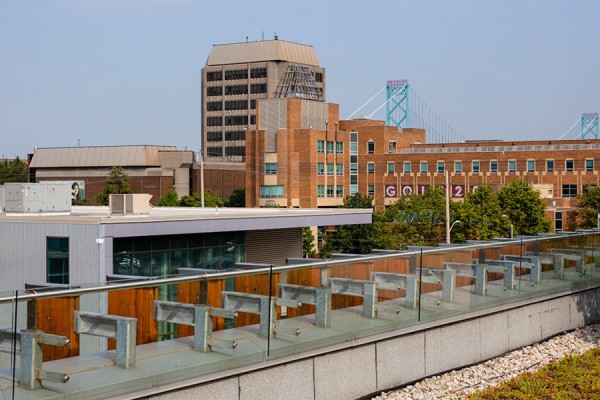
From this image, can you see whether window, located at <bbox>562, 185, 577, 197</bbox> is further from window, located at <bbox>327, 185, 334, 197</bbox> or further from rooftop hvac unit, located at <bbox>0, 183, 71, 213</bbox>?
rooftop hvac unit, located at <bbox>0, 183, 71, 213</bbox>

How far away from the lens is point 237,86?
190m

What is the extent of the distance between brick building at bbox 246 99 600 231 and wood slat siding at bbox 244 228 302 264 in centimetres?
6941

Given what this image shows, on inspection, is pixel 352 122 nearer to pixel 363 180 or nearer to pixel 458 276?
pixel 363 180

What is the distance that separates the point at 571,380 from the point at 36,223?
15391 millimetres

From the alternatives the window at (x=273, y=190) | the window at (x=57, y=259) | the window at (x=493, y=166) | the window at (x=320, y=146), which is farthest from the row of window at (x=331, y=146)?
the window at (x=57, y=259)

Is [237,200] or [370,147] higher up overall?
[370,147]

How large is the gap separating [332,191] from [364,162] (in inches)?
209

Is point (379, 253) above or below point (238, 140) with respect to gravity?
below

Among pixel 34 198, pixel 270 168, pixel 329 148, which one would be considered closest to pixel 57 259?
pixel 34 198

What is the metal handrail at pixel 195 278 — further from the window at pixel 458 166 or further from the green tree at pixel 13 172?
the green tree at pixel 13 172

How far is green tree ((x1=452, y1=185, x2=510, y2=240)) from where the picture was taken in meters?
83.2

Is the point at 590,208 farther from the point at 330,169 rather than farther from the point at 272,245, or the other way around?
the point at 272,245

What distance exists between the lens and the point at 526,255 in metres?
20.2

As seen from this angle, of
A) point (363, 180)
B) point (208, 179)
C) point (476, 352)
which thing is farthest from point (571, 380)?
point (208, 179)
